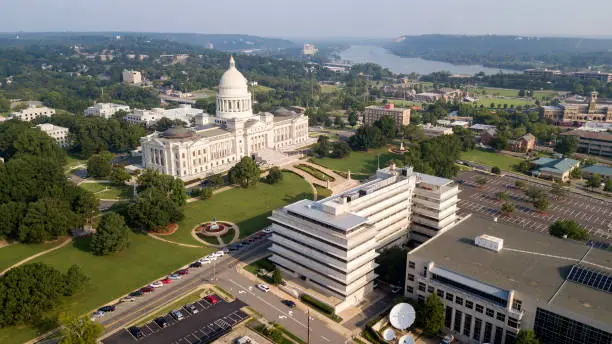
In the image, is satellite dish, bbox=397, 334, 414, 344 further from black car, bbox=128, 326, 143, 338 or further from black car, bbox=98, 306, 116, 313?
black car, bbox=98, 306, 116, 313

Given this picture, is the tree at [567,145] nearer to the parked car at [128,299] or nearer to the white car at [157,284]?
the white car at [157,284]

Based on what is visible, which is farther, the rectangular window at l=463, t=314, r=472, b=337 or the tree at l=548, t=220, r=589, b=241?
the tree at l=548, t=220, r=589, b=241

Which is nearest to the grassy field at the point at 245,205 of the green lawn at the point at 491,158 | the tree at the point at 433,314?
the tree at the point at 433,314

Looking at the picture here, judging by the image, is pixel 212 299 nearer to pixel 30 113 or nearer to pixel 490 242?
pixel 490 242

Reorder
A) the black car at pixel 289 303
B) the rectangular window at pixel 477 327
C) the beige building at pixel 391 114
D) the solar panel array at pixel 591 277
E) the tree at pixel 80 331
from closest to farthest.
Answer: the tree at pixel 80 331 → the solar panel array at pixel 591 277 → the rectangular window at pixel 477 327 → the black car at pixel 289 303 → the beige building at pixel 391 114

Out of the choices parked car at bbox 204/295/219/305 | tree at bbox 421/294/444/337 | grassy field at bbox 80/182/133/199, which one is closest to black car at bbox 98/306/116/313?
parked car at bbox 204/295/219/305
